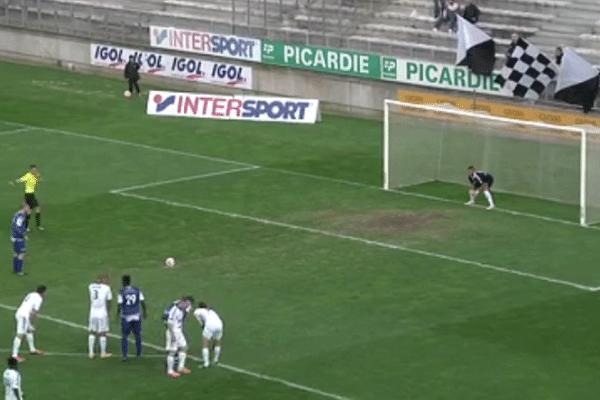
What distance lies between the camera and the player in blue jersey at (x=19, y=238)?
4266cm

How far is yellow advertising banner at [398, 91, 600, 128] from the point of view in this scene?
54.7 m

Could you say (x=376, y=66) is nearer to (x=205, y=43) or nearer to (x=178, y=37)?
(x=205, y=43)

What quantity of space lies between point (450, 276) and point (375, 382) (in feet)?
26.8

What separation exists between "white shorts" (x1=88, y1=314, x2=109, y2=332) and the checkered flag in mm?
23564

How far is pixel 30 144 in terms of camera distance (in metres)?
59.4

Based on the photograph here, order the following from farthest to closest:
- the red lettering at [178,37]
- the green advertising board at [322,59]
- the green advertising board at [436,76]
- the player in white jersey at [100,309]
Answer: the red lettering at [178,37], the green advertising board at [322,59], the green advertising board at [436,76], the player in white jersey at [100,309]

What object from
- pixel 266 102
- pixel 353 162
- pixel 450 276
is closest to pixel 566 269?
pixel 450 276

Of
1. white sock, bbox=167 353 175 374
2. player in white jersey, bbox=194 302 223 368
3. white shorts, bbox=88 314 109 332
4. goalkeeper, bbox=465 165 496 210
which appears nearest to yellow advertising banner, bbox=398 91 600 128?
goalkeeper, bbox=465 165 496 210

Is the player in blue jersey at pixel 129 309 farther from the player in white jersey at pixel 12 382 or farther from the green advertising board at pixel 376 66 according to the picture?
the green advertising board at pixel 376 66

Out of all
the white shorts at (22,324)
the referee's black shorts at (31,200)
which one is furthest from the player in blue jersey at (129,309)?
the referee's black shorts at (31,200)

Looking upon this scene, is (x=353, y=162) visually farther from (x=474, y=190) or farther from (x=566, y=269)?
(x=566, y=269)

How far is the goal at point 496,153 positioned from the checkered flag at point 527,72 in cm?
481

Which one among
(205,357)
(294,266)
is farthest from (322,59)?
(205,357)

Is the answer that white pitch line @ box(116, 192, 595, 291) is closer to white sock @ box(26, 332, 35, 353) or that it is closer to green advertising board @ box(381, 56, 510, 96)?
white sock @ box(26, 332, 35, 353)
